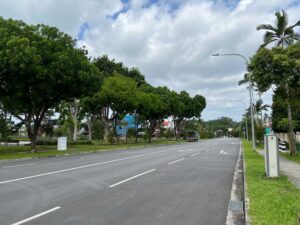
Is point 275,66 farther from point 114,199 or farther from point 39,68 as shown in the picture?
point 39,68

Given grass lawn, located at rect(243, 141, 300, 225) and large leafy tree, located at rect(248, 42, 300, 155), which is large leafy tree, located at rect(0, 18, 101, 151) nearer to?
large leafy tree, located at rect(248, 42, 300, 155)

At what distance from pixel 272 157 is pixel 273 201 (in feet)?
14.4

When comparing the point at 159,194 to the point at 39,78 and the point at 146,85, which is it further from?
the point at 146,85

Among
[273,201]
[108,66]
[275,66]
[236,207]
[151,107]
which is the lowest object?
[236,207]

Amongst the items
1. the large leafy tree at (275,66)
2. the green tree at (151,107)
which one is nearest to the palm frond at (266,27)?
the large leafy tree at (275,66)

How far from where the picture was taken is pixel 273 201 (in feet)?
26.8

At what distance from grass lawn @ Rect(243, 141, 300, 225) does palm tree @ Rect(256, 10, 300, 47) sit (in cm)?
2115

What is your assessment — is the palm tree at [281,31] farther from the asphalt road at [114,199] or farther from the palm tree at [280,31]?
the asphalt road at [114,199]

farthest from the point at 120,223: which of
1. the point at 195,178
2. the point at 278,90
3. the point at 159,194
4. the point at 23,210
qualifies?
the point at 278,90

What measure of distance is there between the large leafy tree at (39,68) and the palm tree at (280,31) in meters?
15.9

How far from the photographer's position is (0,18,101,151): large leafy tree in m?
27.5

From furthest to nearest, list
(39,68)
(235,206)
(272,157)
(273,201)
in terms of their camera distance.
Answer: (39,68), (272,157), (235,206), (273,201)

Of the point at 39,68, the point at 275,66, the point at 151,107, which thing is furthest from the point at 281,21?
the point at 151,107

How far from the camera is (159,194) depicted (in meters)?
9.89
